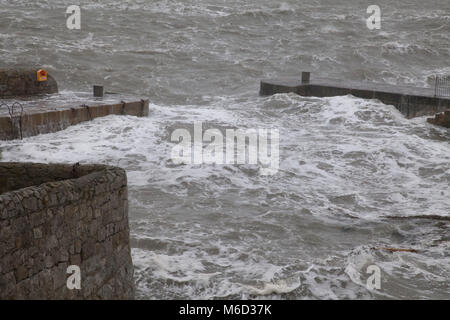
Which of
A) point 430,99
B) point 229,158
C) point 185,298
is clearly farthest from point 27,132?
point 430,99

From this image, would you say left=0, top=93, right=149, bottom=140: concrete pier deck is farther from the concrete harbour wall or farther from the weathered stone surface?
the weathered stone surface

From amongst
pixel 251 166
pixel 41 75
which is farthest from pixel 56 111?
pixel 251 166

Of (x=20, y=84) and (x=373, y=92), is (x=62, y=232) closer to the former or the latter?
(x=20, y=84)

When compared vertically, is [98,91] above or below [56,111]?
above

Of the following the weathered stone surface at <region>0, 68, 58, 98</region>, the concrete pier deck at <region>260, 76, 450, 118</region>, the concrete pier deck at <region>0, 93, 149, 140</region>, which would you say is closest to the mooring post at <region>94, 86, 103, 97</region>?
the concrete pier deck at <region>0, 93, 149, 140</region>

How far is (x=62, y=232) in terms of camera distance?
5.22 m

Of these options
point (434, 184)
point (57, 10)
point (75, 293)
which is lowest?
point (434, 184)

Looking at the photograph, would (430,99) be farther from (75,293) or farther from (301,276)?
(75,293)

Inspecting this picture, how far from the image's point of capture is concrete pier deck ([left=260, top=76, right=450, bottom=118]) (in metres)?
19.2

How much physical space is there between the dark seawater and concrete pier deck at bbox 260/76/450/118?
1.99 ft

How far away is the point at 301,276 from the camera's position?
7988 mm

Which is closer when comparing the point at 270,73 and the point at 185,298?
the point at 185,298

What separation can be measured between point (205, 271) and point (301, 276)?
1.11 meters

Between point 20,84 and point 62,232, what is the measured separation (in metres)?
12.1
